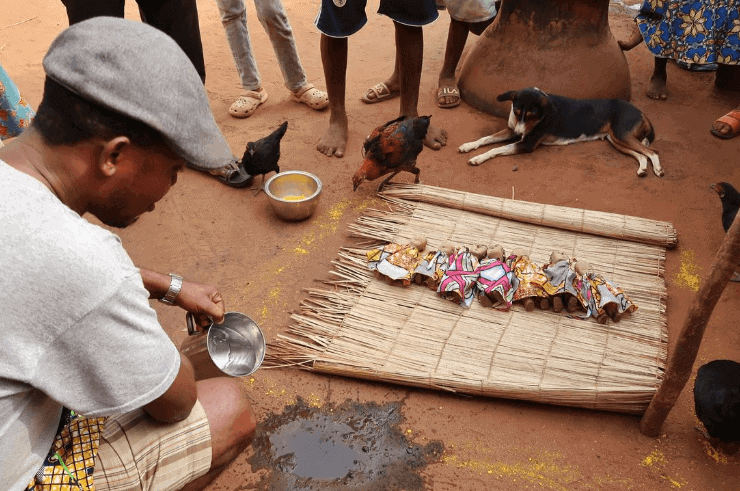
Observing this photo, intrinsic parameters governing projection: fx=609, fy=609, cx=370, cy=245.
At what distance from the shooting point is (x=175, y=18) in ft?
12.5

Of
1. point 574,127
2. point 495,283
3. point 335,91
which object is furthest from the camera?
point 574,127

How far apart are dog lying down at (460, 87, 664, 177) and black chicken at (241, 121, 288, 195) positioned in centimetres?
142

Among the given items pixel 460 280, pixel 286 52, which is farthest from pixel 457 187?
pixel 286 52

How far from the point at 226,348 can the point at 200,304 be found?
0.72 feet

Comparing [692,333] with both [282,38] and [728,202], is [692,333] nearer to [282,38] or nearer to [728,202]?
[728,202]

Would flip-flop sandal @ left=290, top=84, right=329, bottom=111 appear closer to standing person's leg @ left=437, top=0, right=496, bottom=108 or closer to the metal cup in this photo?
standing person's leg @ left=437, top=0, right=496, bottom=108

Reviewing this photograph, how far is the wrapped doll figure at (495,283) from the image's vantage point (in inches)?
122

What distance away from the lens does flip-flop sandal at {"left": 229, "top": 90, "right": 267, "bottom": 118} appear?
4.89 metres

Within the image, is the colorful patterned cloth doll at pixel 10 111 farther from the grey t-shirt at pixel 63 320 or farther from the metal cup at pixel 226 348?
the grey t-shirt at pixel 63 320

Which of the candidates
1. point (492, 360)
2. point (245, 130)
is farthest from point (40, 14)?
point (492, 360)

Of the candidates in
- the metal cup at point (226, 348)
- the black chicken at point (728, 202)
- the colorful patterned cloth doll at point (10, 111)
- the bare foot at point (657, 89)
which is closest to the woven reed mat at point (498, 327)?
the black chicken at point (728, 202)

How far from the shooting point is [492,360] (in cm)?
285

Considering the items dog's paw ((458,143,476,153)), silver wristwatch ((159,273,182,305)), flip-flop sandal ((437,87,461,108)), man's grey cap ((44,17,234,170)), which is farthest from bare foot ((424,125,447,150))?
man's grey cap ((44,17,234,170))

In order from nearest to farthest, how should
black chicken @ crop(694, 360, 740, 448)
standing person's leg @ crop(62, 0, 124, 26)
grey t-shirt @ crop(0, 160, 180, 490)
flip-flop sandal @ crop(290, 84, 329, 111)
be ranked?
grey t-shirt @ crop(0, 160, 180, 490) → black chicken @ crop(694, 360, 740, 448) → standing person's leg @ crop(62, 0, 124, 26) → flip-flop sandal @ crop(290, 84, 329, 111)
